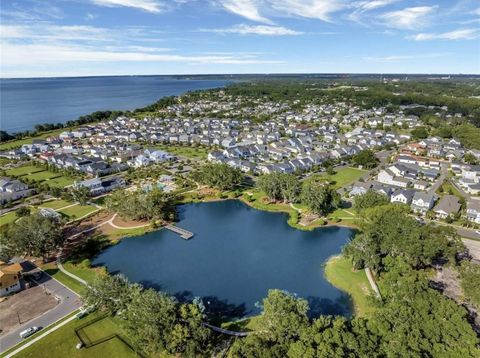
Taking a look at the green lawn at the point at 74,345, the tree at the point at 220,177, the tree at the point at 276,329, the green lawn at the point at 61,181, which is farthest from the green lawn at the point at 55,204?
the tree at the point at 276,329

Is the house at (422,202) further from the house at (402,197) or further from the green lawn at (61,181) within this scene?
the green lawn at (61,181)

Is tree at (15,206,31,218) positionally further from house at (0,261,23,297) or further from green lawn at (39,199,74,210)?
house at (0,261,23,297)

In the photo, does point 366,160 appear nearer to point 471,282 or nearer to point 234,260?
point 234,260

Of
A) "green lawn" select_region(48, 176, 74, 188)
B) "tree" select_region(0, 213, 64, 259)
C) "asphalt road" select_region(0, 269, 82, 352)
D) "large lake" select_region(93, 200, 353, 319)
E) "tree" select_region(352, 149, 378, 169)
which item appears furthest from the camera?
"tree" select_region(352, 149, 378, 169)

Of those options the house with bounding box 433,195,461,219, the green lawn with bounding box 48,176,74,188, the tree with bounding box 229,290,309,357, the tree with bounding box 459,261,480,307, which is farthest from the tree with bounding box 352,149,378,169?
the green lawn with bounding box 48,176,74,188

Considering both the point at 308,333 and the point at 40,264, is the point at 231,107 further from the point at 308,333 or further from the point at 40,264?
the point at 308,333

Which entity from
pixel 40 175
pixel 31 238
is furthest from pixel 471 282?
pixel 40 175

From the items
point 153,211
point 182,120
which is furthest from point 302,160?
point 182,120
